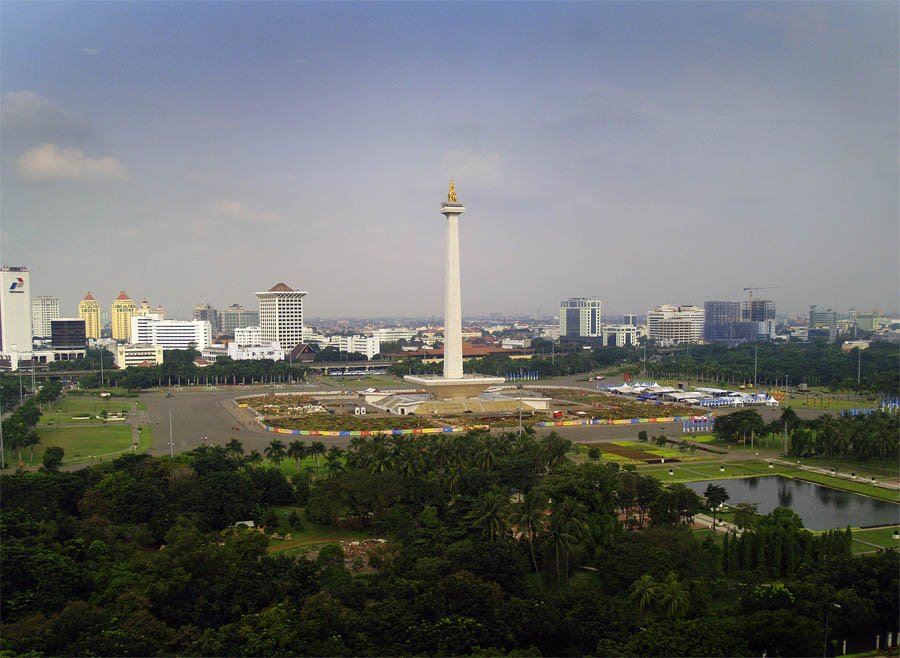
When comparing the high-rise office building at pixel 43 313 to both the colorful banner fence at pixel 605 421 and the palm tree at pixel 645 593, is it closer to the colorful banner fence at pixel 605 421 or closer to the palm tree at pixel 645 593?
the colorful banner fence at pixel 605 421

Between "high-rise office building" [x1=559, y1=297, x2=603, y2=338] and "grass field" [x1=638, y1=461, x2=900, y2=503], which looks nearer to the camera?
"grass field" [x1=638, y1=461, x2=900, y2=503]

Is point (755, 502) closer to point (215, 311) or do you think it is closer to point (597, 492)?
point (597, 492)

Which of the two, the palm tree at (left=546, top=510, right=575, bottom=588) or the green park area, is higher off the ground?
the palm tree at (left=546, top=510, right=575, bottom=588)

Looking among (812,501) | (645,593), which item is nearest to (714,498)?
(812,501)

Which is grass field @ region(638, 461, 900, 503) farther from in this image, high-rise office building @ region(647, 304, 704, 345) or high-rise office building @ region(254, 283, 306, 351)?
high-rise office building @ region(647, 304, 704, 345)

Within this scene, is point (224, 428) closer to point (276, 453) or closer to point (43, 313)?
point (276, 453)

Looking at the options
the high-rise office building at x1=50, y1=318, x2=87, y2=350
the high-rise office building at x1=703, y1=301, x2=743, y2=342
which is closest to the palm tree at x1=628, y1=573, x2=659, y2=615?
the high-rise office building at x1=50, y1=318, x2=87, y2=350

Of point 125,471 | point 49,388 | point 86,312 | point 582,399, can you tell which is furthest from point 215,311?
point 125,471

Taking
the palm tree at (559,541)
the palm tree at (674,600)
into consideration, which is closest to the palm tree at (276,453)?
the palm tree at (559,541)
